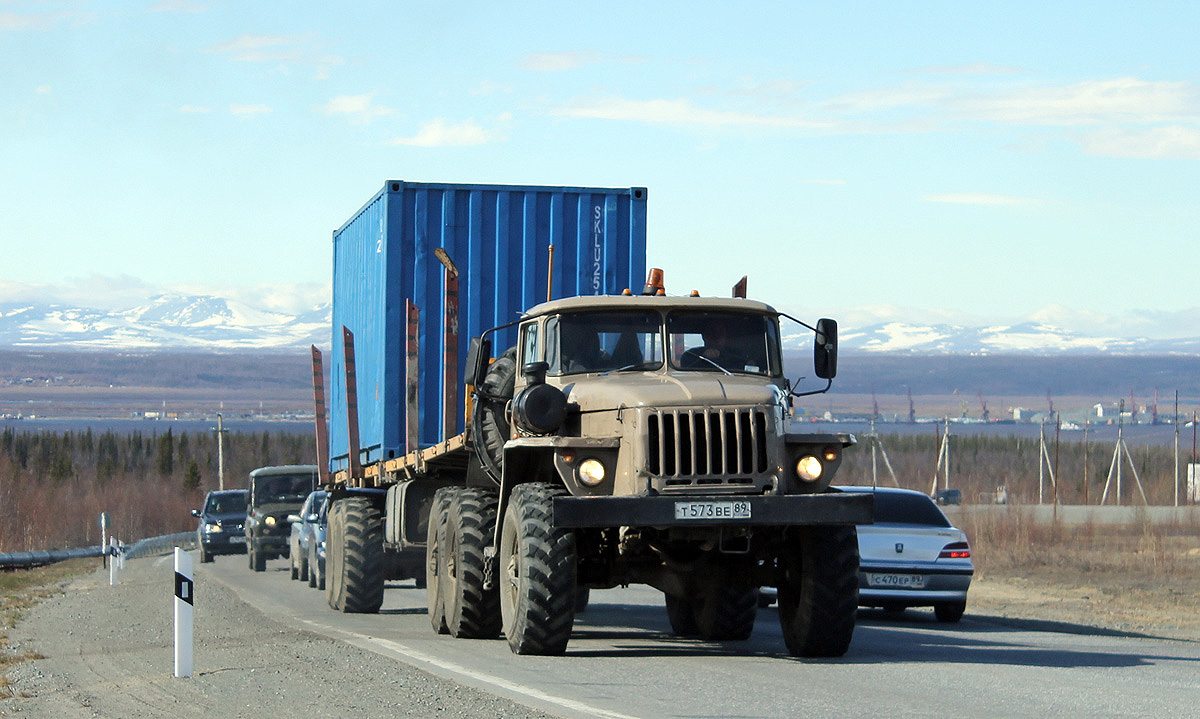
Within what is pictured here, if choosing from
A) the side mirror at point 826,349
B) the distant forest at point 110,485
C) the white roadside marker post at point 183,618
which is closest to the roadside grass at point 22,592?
the white roadside marker post at point 183,618

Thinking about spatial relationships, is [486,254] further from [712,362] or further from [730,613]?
[712,362]

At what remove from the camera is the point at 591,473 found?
41.5 ft

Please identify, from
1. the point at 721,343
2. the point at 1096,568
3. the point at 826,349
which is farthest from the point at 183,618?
the point at 1096,568

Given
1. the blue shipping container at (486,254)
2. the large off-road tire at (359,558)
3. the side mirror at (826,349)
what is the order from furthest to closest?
1. the large off-road tire at (359,558)
2. the blue shipping container at (486,254)
3. the side mirror at (826,349)

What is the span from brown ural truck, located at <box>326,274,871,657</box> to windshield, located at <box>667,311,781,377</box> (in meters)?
0.01

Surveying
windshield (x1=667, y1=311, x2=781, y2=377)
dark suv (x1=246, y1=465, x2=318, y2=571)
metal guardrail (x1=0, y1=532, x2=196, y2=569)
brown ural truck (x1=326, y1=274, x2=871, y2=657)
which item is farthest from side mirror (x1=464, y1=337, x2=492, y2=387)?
metal guardrail (x1=0, y1=532, x2=196, y2=569)

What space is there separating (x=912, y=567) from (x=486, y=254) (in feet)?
19.4

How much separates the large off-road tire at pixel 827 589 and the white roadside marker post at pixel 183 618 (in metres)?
4.77

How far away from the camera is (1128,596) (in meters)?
26.7

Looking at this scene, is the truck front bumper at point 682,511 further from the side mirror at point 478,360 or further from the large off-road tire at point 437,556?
the large off-road tire at point 437,556

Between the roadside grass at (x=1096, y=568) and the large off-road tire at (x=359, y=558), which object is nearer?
the large off-road tire at (x=359, y=558)

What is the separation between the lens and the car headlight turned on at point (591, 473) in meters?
12.6

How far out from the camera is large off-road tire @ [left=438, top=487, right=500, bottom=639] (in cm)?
1445

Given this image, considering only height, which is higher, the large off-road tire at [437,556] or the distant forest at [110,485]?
the large off-road tire at [437,556]
